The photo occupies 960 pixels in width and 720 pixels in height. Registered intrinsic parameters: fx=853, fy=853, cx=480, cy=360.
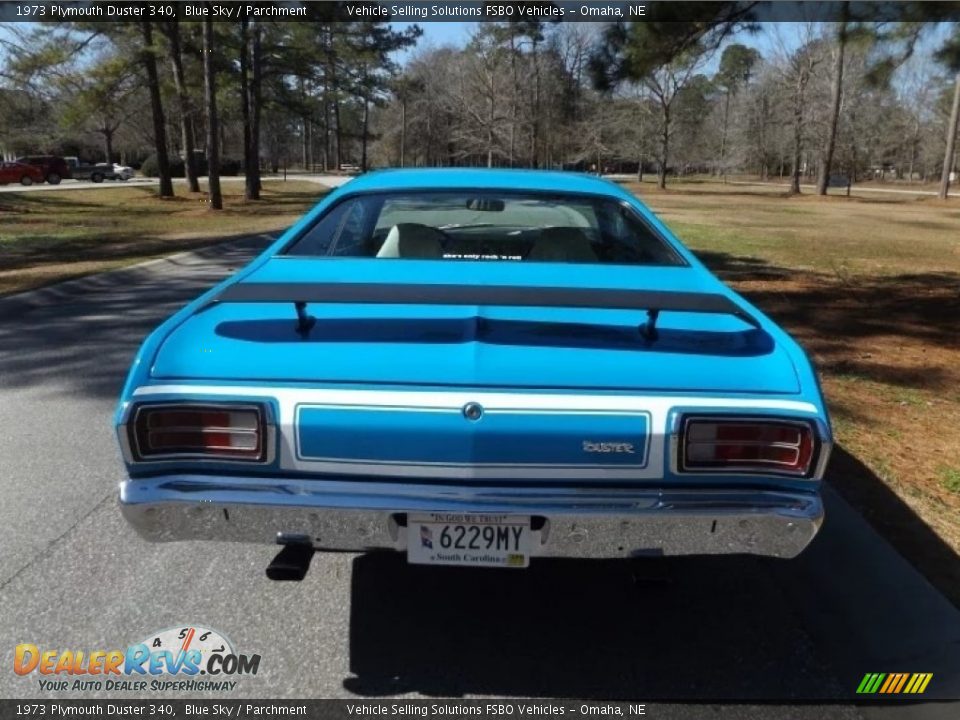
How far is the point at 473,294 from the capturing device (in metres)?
2.74

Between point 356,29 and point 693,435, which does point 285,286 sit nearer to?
point 693,435

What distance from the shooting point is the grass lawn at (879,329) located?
4.67 m

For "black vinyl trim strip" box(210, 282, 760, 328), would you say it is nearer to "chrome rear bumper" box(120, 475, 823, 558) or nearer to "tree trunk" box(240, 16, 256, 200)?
"chrome rear bumper" box(120, 475, 823, 558)

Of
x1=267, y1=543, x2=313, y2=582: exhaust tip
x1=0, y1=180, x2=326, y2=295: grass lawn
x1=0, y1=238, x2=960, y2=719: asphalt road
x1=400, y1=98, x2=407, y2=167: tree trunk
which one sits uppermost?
x1=400, y1=98, x2=407, y2=167: tree trunk

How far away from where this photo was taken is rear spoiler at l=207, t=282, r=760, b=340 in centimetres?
268

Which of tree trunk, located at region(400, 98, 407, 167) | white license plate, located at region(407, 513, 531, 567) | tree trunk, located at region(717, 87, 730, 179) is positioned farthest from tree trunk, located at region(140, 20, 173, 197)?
tree trunk, located at region(717, 87, 730, 179)

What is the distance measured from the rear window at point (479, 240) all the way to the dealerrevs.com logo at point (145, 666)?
5.60ft

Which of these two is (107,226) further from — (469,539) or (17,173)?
(17,173)

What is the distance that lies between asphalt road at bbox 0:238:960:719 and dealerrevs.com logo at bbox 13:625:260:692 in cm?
4

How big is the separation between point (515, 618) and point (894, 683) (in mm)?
1295

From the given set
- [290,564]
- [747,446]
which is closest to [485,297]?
[747,446]

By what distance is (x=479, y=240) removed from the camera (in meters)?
4.83

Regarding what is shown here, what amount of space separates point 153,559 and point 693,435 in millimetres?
2338

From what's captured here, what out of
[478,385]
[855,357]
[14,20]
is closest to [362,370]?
[478,385]
